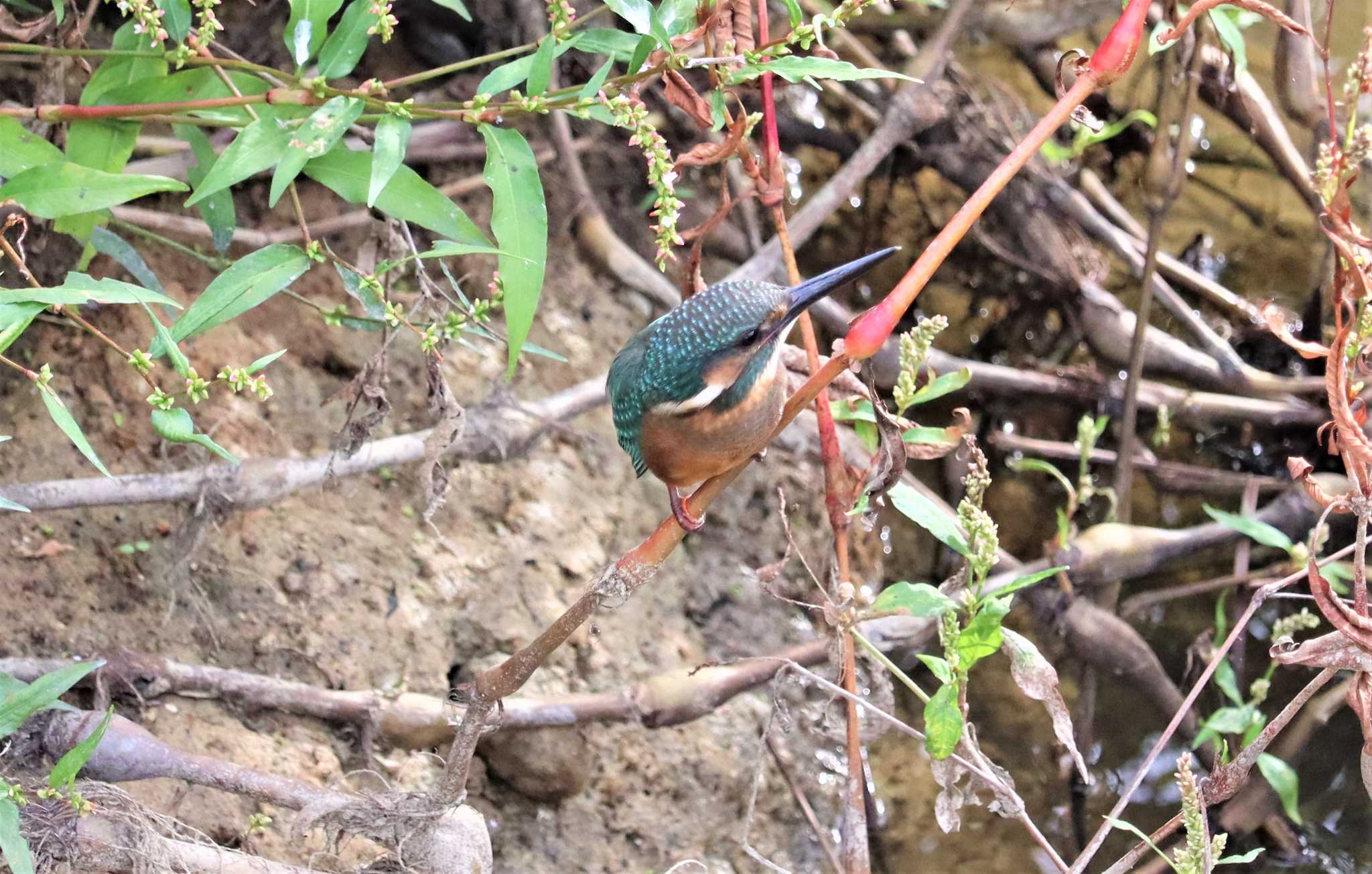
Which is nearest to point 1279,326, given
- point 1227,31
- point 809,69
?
point 809,69

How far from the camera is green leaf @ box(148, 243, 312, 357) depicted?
163cm

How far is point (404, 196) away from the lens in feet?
5.65

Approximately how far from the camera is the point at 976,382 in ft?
10.6

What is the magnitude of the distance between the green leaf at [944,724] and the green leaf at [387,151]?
968 millimetres

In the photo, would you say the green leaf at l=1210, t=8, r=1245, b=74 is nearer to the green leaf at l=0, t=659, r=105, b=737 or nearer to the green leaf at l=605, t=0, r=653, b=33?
the green leaf at l=605, t=0, r=653, b=33

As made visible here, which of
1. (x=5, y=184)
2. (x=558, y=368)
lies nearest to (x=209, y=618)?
(x=5, y=184)

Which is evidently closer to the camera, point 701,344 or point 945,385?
point 701,344

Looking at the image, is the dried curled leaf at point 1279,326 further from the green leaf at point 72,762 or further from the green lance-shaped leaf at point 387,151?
the green leaf at point 72,762

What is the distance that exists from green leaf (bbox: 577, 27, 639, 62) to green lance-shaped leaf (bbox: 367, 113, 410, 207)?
281mm

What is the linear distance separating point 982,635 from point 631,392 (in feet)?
1.89

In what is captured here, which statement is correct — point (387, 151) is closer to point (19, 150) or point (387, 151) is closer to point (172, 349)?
point (172, 349)

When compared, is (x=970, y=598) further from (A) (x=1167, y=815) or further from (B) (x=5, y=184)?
(A) (x=1167, y=815)

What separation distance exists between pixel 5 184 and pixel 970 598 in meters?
1.43

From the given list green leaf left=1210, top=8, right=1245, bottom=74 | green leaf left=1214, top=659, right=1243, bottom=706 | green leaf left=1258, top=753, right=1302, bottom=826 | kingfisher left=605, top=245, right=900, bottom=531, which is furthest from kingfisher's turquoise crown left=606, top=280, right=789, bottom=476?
green leaf left=1258, top=753, right=1302, bottom=826
